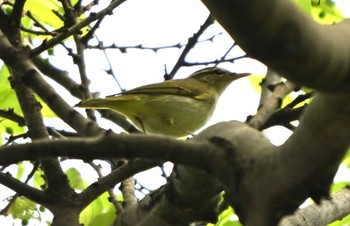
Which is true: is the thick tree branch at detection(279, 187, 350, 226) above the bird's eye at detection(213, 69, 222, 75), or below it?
below

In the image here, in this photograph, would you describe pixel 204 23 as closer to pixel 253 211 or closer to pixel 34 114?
pixel 34 114

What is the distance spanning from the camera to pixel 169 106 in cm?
677

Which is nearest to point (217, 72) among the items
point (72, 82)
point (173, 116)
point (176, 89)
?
point (176, 89)

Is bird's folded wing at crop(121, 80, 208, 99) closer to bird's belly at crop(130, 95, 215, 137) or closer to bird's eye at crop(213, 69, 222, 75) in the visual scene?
bird's belly at crop(130, 95, 215, 137)

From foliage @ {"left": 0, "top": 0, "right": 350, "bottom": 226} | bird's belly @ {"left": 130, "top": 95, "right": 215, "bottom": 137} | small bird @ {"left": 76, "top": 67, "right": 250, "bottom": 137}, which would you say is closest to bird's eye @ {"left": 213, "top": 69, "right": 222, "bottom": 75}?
small bird @ {"left": 76, "top": 67, "right": 250, "bottom": 137}

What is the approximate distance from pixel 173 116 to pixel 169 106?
246 millimetres

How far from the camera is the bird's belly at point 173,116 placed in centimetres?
634

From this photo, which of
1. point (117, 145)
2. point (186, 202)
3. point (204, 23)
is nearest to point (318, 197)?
point (117, 145)

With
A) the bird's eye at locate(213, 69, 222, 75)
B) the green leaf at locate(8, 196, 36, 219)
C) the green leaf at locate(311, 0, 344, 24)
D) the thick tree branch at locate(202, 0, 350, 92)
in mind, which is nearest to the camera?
the thick tree branch at locate(202, 0, 350, 92)

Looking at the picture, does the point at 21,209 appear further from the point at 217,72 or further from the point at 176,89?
the point at 217,72

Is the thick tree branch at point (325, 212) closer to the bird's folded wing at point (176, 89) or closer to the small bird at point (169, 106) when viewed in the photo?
the small bird at point (169, 106)

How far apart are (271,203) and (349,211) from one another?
2453mm

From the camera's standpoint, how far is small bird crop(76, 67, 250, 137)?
627 centimetres

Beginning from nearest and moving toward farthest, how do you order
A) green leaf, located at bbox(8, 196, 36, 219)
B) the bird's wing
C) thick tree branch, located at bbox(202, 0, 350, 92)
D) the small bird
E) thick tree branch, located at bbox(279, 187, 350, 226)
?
thick tree branch, located at bbox(202, 0, 350, 92), thick tree branch, located at bbox(279, 187, 350, 226), green leaf, located at bbox(8, 196, 36, 219), the small bird, the bird's wing
